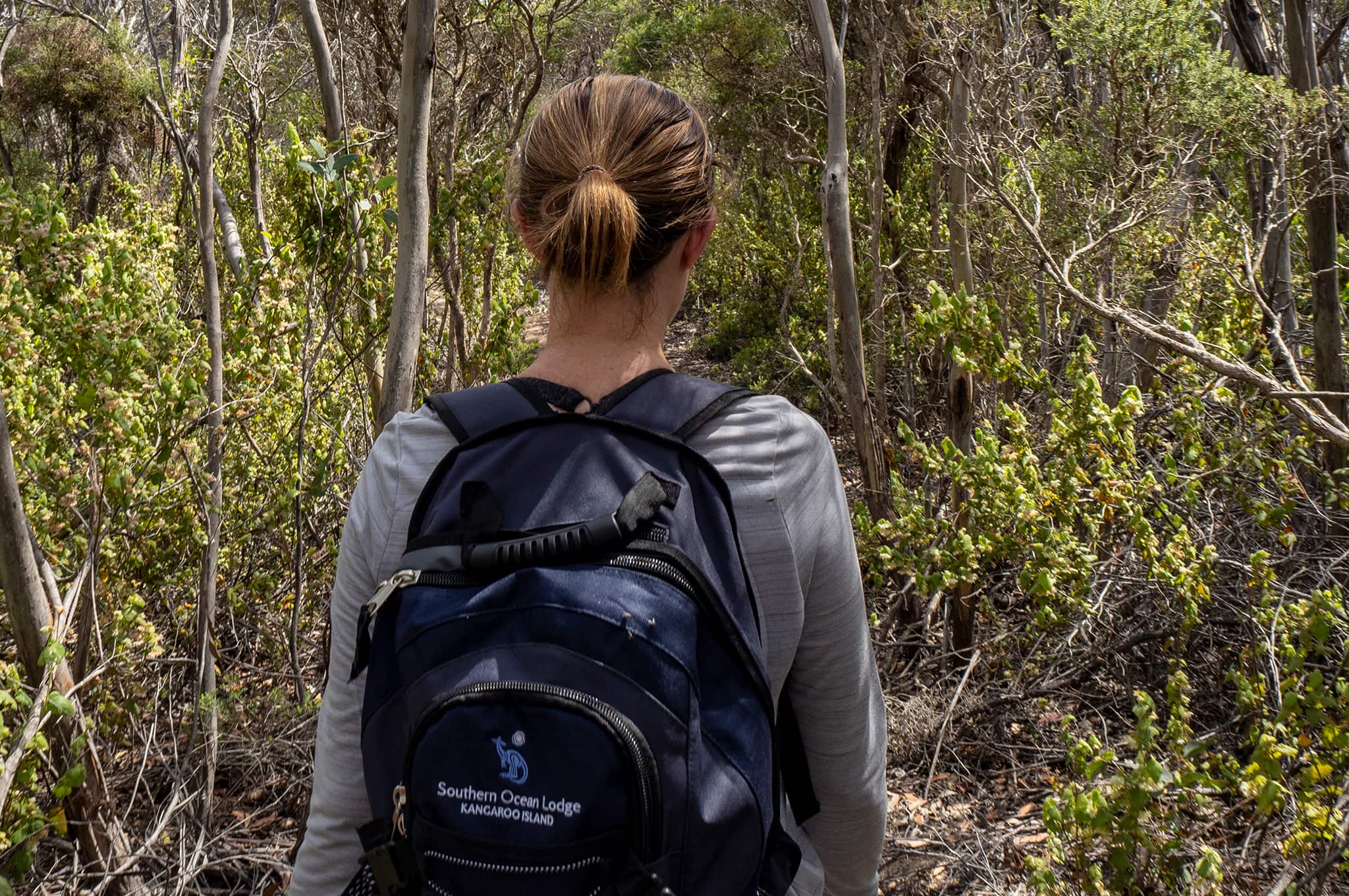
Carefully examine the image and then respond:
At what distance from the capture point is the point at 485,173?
5.05m

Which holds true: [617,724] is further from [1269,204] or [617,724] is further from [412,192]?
[1269,204]

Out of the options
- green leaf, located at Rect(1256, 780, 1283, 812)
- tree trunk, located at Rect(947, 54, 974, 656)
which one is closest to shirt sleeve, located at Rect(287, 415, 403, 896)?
green leaf, located at Rect(1256, 780, 1283, 812)

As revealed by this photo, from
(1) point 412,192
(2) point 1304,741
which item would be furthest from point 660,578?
(2) point 1304,741

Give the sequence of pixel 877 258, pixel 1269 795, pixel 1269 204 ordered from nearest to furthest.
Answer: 1. pixel 1269 795
2. pixel 1269 204
3. pixel 877 258

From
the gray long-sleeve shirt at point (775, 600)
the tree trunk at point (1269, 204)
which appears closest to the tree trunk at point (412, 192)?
the gray long-sleeve shirt at point (775, 600)

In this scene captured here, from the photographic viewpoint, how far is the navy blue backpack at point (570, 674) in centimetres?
96

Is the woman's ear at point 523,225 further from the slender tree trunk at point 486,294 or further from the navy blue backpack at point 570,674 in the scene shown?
the slender tree trunk at point 486,294

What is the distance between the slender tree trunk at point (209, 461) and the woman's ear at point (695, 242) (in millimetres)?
2497

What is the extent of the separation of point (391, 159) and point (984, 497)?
191 inches

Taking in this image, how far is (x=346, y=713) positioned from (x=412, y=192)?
1.47 meters

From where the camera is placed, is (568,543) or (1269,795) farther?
(1269,795)

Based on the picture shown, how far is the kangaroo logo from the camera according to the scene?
38.0 inches

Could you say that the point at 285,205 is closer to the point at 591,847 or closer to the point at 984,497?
the point at 984,497

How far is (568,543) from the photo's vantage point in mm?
1020
